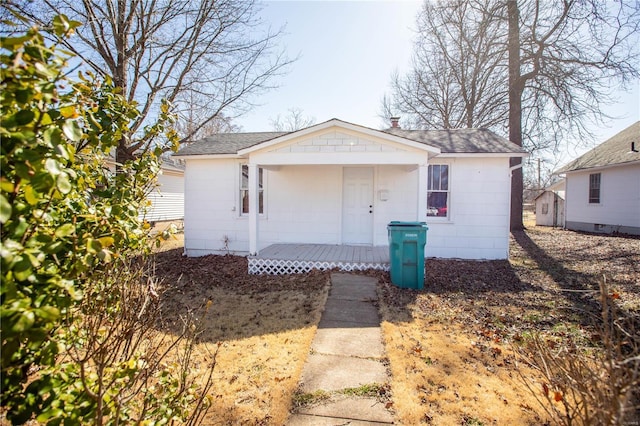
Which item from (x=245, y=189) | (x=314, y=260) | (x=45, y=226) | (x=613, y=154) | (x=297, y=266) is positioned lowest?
(x=297, y=266)

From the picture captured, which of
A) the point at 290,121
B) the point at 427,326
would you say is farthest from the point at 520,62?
the point at 290,121

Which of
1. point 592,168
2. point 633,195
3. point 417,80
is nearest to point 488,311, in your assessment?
point 633,195

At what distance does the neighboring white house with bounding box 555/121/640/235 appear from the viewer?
14.1 metres

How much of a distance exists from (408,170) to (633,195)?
40.6 feet

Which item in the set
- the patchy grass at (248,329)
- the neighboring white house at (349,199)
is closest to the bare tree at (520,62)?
the neighboring white house at (349,199)

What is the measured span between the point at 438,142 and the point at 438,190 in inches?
62.1

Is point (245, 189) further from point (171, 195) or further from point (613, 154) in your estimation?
point (613, 154)

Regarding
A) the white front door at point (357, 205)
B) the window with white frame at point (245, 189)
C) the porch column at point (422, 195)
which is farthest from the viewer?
the window with white frame at point (245, 189)

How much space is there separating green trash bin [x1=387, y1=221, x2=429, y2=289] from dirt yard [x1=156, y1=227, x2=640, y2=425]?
0.84 ft

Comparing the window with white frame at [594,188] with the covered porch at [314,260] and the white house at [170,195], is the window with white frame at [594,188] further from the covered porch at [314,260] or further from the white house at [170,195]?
the white house at [170,195]

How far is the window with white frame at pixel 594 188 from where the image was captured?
1639cm

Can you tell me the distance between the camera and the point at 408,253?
637cm

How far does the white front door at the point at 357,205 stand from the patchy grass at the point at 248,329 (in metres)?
2.62

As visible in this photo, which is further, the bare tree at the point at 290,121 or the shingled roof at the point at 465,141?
the bare tree at the point at 290,121
